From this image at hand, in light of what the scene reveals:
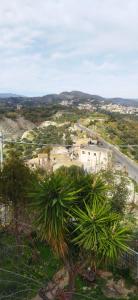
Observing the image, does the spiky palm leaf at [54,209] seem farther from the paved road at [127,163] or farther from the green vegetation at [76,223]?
the paved road at [127,163]

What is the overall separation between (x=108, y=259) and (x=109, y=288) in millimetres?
3319

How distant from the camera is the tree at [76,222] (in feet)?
20.2

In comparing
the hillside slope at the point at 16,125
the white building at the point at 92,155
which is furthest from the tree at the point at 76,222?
the hillside slope at the point at 16,125

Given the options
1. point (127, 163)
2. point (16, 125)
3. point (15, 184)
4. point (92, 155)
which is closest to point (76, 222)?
point (15, 184)

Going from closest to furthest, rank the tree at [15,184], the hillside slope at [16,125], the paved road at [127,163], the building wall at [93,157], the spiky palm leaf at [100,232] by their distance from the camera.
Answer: the spiky palm leaf at [100,232] < the tree at [15,184] < the paved road at [127,163] < the building wall at [93,157] < the hillside slope at [16,125]

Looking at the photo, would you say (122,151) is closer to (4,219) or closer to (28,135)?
(28,135)

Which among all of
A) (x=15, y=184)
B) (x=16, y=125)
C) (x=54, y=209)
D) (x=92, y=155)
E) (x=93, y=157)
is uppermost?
(x=54, y=209)

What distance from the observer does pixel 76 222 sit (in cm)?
659

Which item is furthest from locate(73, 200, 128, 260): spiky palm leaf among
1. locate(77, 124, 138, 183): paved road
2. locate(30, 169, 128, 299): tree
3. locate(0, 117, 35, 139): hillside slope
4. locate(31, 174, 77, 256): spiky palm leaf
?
locate(0, 117, 35, 139): hillside slope

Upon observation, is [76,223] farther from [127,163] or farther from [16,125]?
[16,125]

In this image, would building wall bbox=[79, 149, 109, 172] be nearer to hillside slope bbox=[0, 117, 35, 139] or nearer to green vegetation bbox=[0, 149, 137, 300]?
green vegetation bbox=[0, 149, 137, 300]

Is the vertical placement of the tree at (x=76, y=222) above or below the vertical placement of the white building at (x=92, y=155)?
above

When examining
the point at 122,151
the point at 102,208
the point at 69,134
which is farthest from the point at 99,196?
the point at 69,134

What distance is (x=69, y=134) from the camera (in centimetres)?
6512
